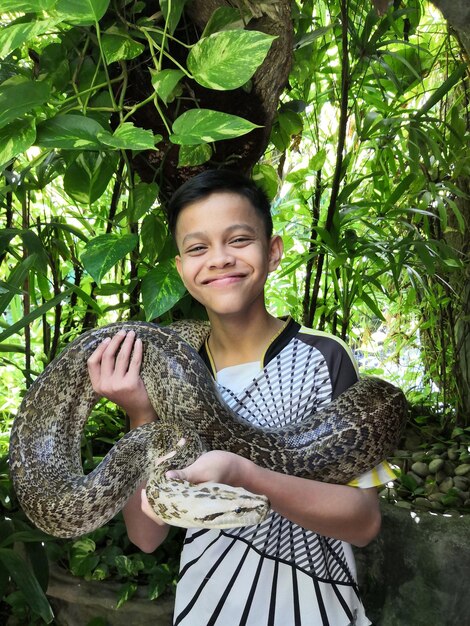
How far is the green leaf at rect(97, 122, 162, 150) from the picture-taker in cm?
129

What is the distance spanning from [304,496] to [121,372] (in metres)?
0.48

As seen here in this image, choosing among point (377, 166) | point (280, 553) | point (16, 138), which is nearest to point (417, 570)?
point (280, 553)

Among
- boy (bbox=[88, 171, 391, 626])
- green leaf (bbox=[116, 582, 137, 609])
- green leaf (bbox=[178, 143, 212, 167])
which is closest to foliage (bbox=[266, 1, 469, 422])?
green leaf (bbox=[178, 143, 212, 167])

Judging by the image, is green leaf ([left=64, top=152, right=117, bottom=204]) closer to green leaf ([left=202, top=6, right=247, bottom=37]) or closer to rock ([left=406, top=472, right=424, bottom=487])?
green leaf ([left=202, top=6, right=247, bottom=37])

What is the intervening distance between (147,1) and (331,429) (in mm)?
1225

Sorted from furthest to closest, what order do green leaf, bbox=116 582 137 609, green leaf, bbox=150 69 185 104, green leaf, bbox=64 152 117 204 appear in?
green leaf, bbox=116 582 137 609 < green leaf, bbox=64 152 117 204 < green leaf, bbox=150 69 185 104

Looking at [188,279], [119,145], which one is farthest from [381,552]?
[119,145]

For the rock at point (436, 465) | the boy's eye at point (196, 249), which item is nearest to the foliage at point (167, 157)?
the boy's eye at point (196, 249)

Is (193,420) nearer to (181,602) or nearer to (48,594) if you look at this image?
(181,602)

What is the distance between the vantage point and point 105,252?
1593mm

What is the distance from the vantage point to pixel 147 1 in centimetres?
186

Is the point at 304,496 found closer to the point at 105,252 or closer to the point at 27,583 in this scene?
the point at 105,252

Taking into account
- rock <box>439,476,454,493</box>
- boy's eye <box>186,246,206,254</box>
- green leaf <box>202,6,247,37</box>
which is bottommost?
rock <box>439,476,454,493</box>

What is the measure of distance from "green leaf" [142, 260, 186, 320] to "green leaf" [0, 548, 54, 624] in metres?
1.00
